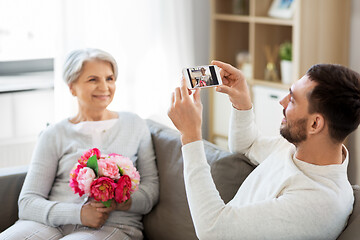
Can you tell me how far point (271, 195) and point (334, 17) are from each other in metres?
1.89

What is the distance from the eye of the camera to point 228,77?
1909 millimetres

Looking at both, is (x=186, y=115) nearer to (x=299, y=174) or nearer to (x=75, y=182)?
(x=299, y=174)

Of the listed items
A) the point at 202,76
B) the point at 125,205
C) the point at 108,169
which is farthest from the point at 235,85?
the point at 125,205

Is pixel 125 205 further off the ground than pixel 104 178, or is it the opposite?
pixel 104 178

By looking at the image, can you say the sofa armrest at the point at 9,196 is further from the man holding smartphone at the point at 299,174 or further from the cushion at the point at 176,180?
the man holding smartphone at the point at 299,174

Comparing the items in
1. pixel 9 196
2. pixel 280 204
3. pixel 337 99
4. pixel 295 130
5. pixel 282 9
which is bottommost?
pixel 9 196

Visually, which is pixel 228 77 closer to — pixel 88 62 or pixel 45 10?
pixel 88 62

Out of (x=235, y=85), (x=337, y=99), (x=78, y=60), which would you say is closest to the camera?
(x=337, y=99)

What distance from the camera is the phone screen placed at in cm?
168

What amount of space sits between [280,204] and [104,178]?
0.73m

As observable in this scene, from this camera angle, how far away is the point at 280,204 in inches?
59.7

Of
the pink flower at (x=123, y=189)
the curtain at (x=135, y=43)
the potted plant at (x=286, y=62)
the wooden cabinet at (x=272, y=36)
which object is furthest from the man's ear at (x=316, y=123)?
the curtain at (x=135, y=43)

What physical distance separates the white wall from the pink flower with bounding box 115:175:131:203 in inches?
68.8

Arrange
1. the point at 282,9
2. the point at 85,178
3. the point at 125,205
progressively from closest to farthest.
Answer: the point at 85,178
the point at 125,205
the point at 282,9
